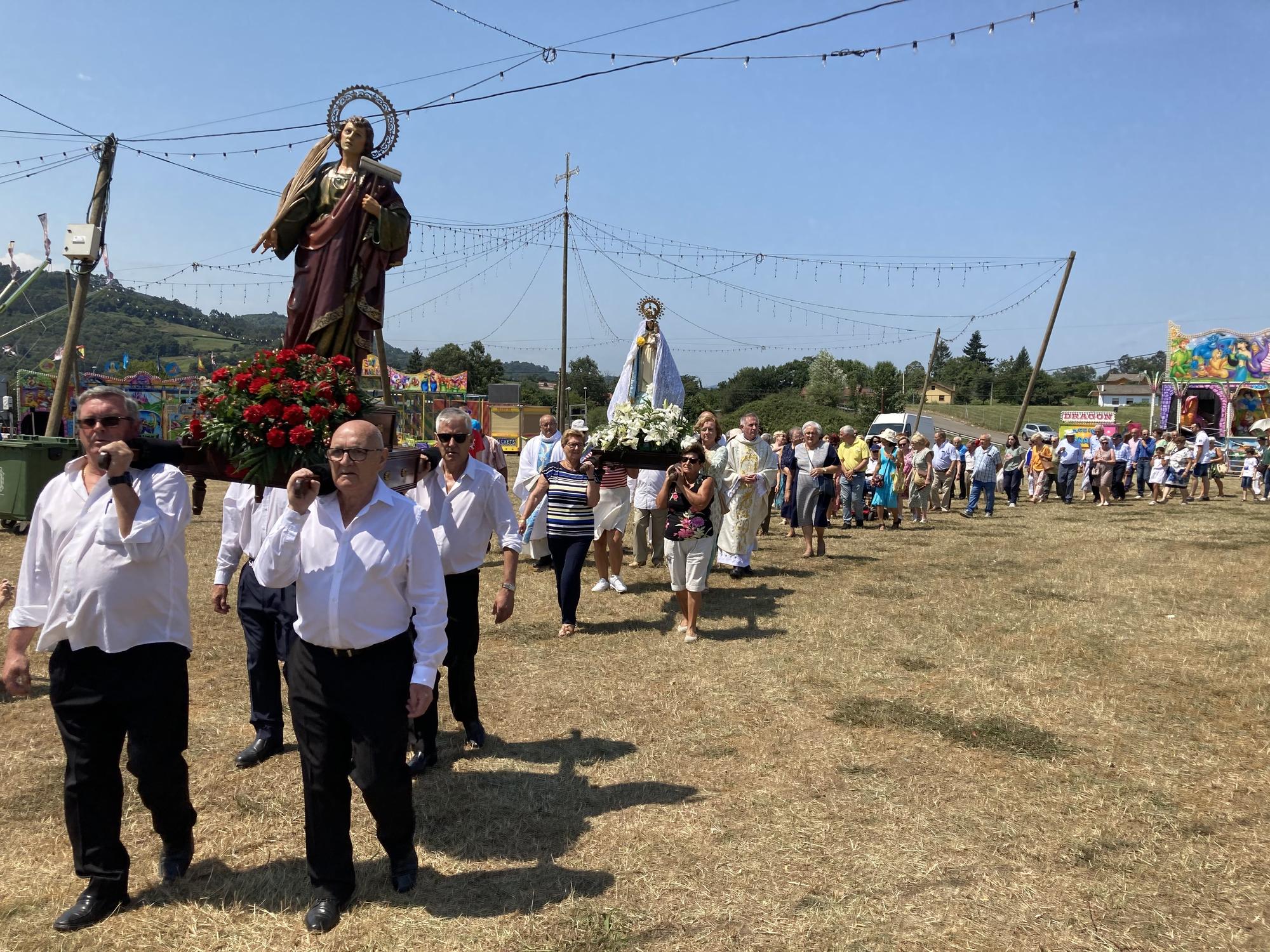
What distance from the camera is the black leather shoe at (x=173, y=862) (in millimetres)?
3807

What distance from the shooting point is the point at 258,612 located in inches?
199

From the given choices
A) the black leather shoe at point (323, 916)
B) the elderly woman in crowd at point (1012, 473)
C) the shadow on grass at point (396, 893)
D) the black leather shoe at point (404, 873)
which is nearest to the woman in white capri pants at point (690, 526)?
the shadow on grass at point (396, 893)

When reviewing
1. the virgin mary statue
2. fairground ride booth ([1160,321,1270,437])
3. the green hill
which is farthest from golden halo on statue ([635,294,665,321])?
the green hill

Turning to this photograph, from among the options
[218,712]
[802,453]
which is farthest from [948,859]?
[802,453]

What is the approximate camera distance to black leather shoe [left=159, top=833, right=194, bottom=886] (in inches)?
150

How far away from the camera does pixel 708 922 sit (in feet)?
11.7

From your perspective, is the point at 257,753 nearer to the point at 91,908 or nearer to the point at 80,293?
the point at 91,908

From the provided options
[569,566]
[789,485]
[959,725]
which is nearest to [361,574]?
[959,725]

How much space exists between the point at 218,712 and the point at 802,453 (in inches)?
355

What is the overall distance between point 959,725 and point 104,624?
4926 mm

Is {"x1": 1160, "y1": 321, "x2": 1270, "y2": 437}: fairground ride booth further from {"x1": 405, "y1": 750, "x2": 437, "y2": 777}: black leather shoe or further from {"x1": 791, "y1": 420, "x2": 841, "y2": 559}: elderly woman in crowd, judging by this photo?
{"x1": 405, "y1": 750, "x2": 437, "y2": 777}: black leather shoe

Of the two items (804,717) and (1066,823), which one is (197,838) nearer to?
(804,717)

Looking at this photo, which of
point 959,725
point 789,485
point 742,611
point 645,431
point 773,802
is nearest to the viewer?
point 773,802

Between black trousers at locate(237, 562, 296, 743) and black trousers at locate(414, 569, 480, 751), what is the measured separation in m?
0.85
